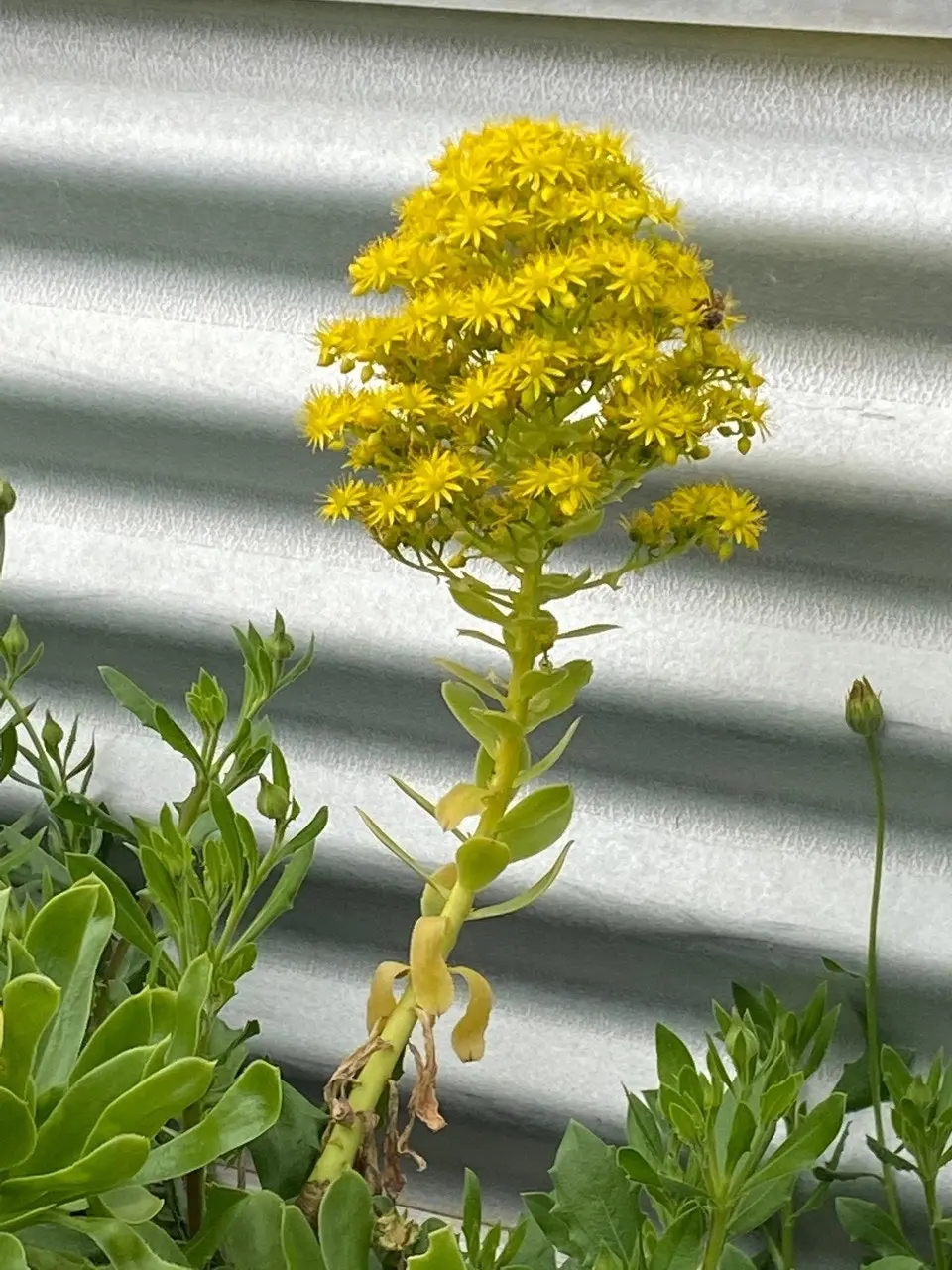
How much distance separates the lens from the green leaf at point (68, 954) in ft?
1.29

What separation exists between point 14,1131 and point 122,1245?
8cm

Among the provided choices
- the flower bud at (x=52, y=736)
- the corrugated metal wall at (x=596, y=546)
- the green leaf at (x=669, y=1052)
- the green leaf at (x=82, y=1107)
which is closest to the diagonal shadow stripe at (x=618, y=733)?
the corrugated metal wall at (x=596, y=546)

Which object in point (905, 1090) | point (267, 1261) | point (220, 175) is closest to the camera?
point (267, 1261)

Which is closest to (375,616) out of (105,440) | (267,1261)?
(105,440)

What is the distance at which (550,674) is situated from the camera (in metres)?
0.58

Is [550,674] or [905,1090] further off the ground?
[550,674]

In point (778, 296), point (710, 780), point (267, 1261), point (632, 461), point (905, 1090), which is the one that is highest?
point (778, 296)

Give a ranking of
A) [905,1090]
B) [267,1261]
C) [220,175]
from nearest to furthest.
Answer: [267,1261] → [905,1090] → [220,175]

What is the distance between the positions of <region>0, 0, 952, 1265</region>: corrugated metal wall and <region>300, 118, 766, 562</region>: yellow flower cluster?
16 cm

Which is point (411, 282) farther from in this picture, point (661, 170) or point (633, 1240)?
point (633, 1240)

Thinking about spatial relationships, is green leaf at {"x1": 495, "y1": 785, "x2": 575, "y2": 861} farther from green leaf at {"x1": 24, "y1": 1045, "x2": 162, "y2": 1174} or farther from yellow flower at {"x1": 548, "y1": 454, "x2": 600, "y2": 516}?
green leaf at {"x1": 24, "y1": 1045, "x2": 162, "y2": 1174}

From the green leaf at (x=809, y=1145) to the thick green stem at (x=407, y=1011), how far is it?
0.57 ft

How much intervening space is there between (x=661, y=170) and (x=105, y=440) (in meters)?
0.40

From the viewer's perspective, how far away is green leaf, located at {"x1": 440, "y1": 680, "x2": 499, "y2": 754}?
0.60 meters
